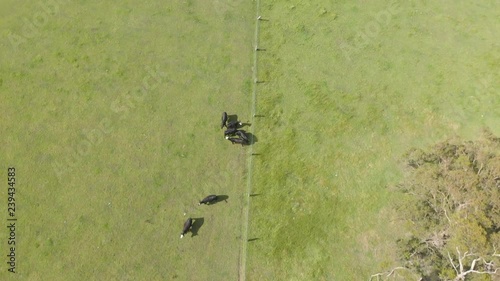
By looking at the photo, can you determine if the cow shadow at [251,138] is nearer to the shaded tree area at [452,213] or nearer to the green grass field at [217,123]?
the green grass field at [217,123]

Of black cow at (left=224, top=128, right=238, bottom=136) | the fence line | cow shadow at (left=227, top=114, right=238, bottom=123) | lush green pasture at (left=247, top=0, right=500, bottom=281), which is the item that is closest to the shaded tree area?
lush green pasture at (left=247, top=0, right=500, bottom=281)

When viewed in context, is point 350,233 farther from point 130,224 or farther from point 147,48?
point 147,48

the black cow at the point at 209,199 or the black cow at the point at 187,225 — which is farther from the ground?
the black cow at the point at 209,199

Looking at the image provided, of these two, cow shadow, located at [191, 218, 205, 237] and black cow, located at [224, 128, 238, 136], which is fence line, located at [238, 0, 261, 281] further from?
cow shadow, located at [191, 218, 205, 237]

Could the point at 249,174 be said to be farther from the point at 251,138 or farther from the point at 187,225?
the point at 187,225

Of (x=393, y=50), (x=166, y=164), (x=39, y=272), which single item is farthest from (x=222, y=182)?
(x=393, y=50)

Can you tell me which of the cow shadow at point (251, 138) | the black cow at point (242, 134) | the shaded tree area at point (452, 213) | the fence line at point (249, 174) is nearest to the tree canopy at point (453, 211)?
the shaded tree area at point (452, 213)

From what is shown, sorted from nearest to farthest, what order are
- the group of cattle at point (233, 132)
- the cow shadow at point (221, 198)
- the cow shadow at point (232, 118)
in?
the cow shadow at point (221, 198) < the group of cattle at point (233, 132) < the cow shadow at point (232, 118)
